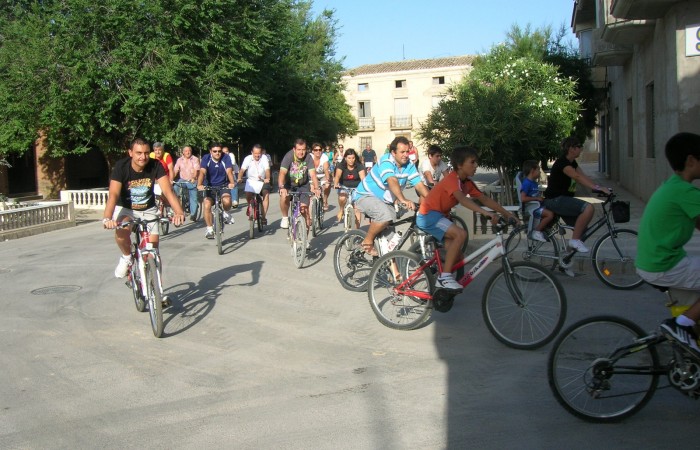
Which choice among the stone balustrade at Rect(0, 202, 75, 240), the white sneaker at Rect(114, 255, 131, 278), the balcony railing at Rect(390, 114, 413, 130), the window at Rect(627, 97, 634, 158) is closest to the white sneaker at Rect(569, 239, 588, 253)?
the white sneaker at Rect(114, 255, 131, 278)

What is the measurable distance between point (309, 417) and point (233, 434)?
53 centimetres

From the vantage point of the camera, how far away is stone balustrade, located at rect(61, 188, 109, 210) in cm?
2172

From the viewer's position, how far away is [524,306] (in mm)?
5969

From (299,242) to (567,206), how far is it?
3.92 metres

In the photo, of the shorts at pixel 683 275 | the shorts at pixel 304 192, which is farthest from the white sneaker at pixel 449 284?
the shorts at pixel 304 192

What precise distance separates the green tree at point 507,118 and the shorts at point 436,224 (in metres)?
9.10

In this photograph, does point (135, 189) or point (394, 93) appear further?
point (394, 93)

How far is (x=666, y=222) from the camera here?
168 inches

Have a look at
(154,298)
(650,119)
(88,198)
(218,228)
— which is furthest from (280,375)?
(88,198)

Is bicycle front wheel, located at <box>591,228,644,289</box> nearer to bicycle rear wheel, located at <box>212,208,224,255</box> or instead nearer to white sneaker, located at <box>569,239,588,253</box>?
white sneaker, located at <box>569,239,588,253</box>

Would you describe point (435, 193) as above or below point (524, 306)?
above

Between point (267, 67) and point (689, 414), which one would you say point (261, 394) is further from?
point (267, 67)

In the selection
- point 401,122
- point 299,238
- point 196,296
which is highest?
point 401,122

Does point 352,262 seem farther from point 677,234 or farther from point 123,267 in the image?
point 677,234
